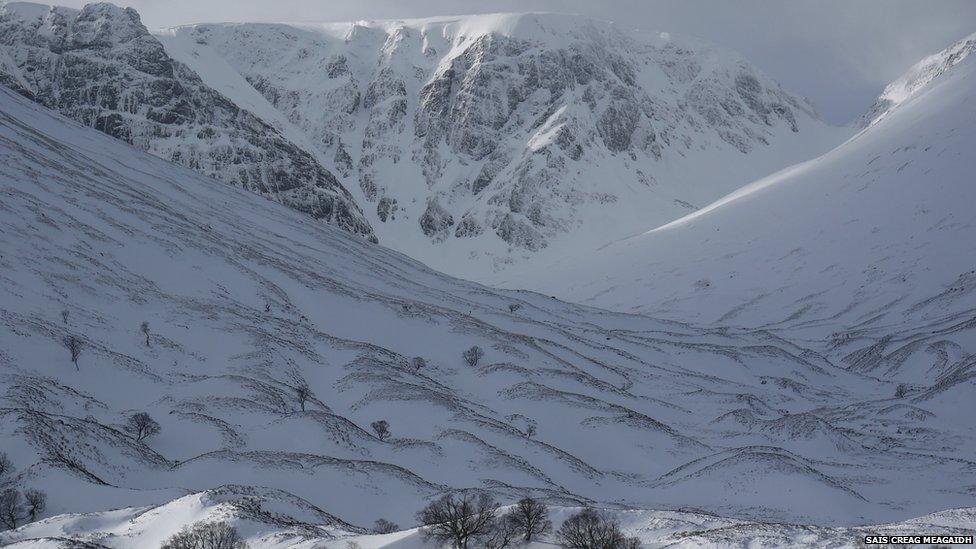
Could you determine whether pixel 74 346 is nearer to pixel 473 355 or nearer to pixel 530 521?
pixel 473 355

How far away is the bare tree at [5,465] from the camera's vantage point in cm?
4138

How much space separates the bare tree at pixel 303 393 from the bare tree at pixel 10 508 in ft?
82.7

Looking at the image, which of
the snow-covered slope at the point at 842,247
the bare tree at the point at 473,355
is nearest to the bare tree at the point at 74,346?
the bare tree at the point at 473,355

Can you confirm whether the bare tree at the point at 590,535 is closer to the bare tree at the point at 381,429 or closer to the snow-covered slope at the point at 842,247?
the bare tree at the point at 381,429

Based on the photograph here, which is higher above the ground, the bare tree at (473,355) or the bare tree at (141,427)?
the bare tree at (473,355)

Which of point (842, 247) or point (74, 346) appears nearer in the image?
point (74, 346)

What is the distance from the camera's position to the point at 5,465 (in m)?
41.8

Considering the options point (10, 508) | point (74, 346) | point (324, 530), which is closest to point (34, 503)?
point (10, 508)

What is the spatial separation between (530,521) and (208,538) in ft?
43.2

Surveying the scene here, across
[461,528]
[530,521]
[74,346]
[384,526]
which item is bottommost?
[384,526]

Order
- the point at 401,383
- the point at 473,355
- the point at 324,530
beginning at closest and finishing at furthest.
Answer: the point at 324,530 → the point at 401,383 → the point at 473,355

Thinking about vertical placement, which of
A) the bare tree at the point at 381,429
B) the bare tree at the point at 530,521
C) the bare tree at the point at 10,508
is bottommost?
the bare tree at the point at 10,508

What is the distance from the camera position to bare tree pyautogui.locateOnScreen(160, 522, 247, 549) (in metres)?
29.0

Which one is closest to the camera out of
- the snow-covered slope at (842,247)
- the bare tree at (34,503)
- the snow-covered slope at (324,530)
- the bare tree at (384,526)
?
the snow-covered slope at (324,530)
